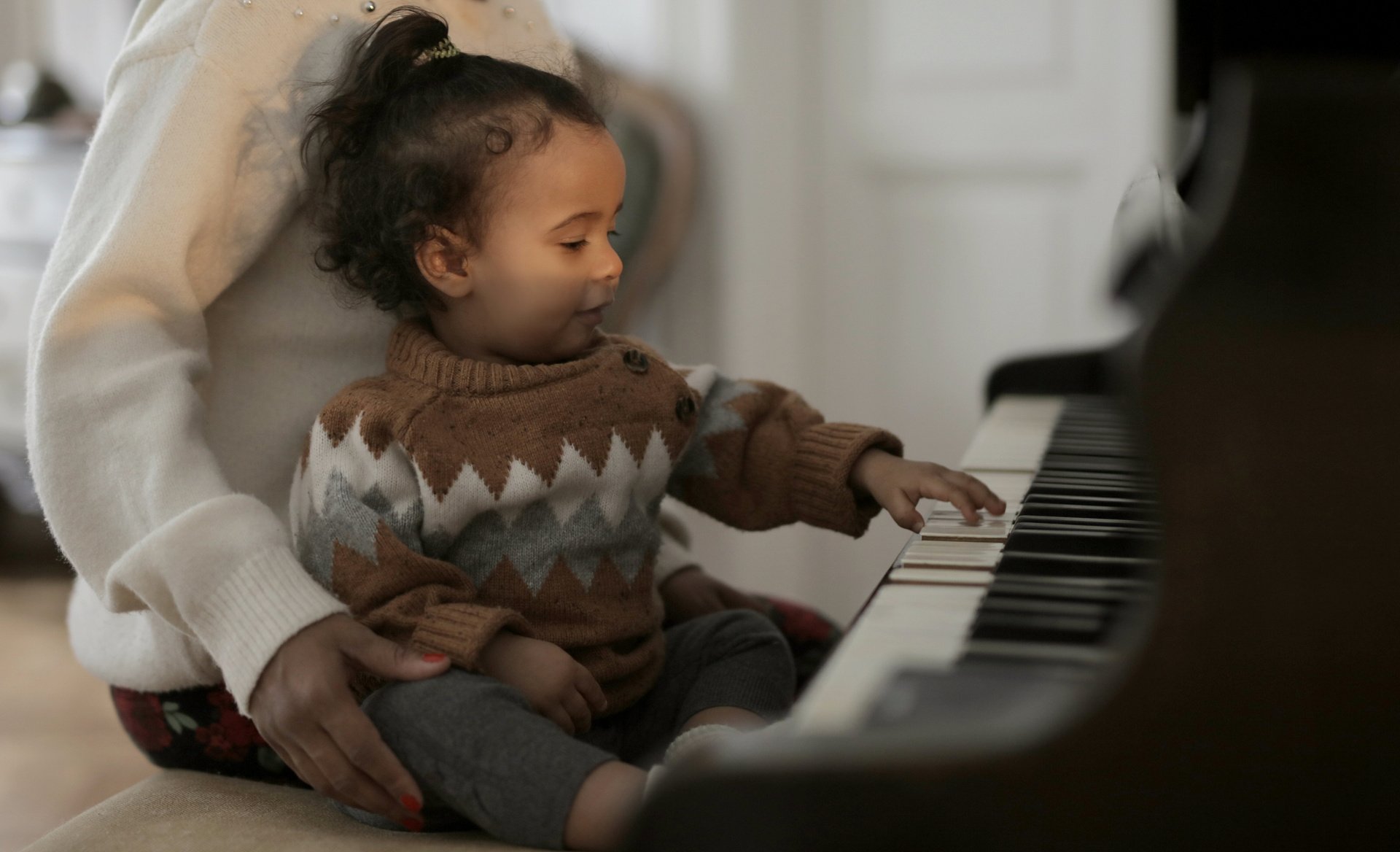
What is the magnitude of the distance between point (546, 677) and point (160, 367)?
1.18 ft

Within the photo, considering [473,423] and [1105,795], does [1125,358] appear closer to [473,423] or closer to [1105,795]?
[1105,795]

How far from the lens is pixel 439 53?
3.70 feet

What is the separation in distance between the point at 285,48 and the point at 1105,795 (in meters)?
0.89

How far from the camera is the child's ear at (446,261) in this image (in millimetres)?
1093

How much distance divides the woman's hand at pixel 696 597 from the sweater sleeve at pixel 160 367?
1.41 ft

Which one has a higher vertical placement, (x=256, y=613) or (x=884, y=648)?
(x=884, y=648)

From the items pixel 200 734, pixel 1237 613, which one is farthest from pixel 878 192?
pixel 1237 613

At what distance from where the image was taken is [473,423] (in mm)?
1012

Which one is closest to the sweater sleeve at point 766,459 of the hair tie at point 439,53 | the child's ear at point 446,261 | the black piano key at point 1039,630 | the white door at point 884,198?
the child's ear at point 446,261

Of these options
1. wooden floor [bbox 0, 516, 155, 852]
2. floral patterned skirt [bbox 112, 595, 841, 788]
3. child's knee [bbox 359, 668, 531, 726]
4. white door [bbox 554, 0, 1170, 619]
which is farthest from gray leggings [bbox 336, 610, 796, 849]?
white door [bbox 554, 0, 1170, 619]

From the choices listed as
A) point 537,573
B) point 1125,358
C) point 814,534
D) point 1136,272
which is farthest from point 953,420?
point 1125,358

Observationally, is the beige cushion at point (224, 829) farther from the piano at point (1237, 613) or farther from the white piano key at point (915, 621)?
the piano at point (1237, 613)

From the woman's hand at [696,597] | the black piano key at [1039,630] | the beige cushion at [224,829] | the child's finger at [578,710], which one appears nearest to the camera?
the black piano key at [1039,630]

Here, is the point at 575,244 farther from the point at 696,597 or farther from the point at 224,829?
the point at 224,829
